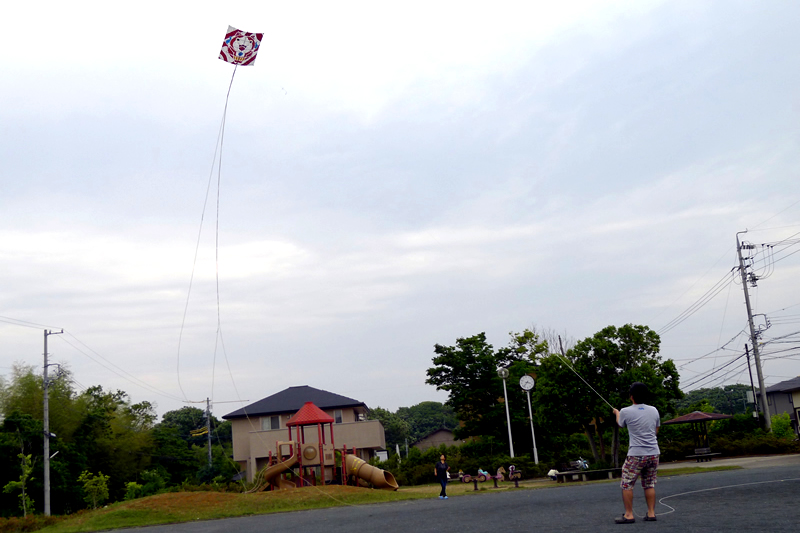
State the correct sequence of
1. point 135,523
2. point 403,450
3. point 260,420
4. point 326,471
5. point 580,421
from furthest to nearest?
point 403,450 → point 260,420 → point 326,471 → point 580,421 → point 135,523

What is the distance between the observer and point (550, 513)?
10.4 m

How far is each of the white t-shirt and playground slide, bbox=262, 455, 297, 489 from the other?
21691 mm

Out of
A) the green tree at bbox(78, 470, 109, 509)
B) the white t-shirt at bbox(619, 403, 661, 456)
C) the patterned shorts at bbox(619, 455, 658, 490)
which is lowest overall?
the green tree at bbox(78, 470, 109, 509)

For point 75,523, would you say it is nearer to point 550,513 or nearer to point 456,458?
point 550,513

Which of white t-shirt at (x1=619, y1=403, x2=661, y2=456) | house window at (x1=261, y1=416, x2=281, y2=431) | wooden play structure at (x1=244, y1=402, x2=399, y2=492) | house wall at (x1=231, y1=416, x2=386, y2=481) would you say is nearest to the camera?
white t-shirt at (x1=619, y1=403, x2=661, y2=456)

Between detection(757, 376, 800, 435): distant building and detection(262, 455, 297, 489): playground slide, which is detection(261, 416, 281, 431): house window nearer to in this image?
detection(262, 455, 297, 489): playground slide

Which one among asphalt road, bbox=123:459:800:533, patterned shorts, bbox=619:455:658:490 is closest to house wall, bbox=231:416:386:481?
asphalt road, bbox=123:459:800:533

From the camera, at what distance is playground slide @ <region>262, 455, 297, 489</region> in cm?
2695

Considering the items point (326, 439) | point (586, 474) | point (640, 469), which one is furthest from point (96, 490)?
point (640, 469)

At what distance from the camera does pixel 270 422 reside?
44.8 metres

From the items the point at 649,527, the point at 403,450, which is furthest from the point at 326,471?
the point at 403,450

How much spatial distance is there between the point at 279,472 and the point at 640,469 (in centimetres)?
2207

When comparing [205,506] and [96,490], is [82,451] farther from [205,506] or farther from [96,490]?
[205,506]

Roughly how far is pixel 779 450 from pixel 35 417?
4412cm
